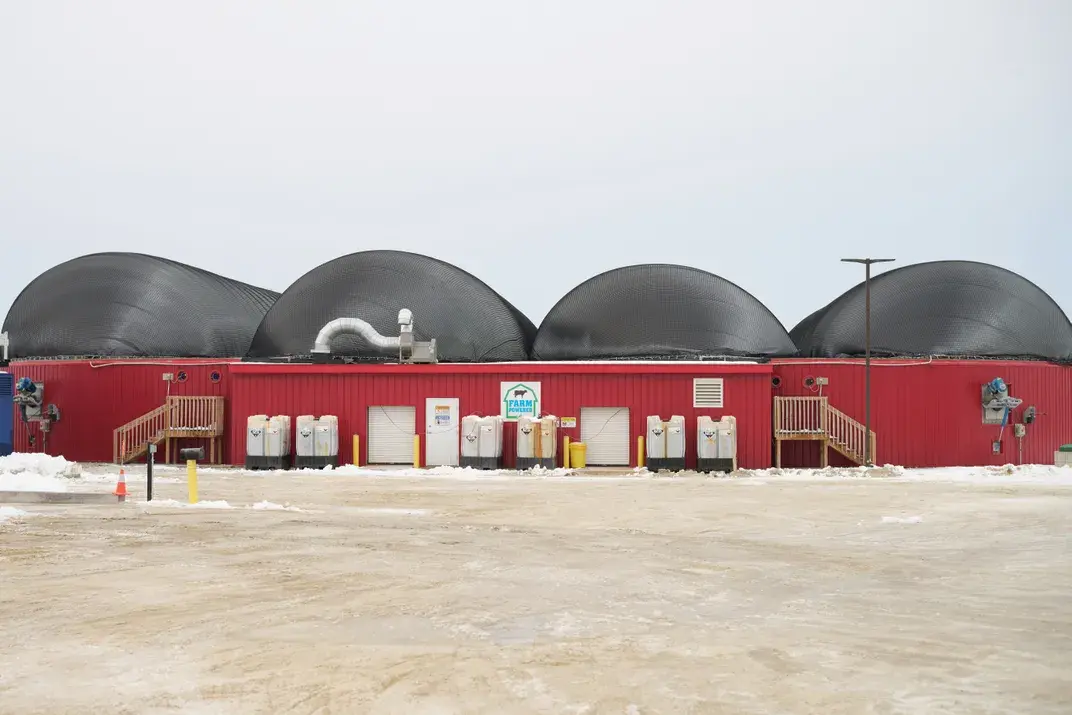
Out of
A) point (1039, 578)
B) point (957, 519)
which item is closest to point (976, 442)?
point (957, 519)

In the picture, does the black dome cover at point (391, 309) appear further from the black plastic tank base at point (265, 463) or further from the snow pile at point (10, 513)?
the snow pile at point (10, 513)

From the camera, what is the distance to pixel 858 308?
42250mm

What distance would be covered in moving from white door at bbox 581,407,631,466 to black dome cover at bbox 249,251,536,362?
6.55 m

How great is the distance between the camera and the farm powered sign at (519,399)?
35.8m

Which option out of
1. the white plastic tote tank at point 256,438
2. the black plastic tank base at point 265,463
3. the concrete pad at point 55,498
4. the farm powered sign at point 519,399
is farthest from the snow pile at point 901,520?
the white plastic tote tank at point 256,438

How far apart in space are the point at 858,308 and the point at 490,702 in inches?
1442

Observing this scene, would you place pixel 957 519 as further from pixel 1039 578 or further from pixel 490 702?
pixel 490 702

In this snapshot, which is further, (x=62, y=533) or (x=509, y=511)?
(x=509, y=511)

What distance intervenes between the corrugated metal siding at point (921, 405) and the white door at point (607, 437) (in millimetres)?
5354

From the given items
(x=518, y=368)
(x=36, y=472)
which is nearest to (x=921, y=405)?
(x=518, y=368)

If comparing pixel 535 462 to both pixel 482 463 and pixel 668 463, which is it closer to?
pixel 482 463

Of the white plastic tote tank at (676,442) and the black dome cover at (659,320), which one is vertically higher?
the black dome cover at (659,320)

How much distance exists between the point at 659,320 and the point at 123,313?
19.9 m

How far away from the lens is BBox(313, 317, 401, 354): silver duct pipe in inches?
1503
